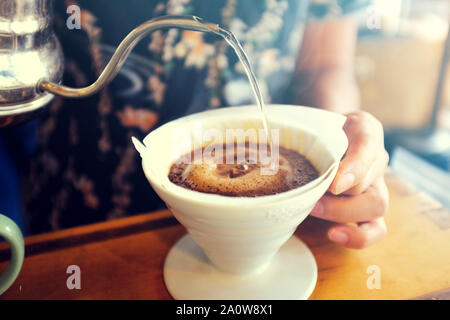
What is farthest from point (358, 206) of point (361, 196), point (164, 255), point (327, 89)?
point (327, 89)

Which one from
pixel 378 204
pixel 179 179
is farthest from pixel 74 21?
pixel 378 204

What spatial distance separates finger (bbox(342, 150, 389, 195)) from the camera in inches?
24.1

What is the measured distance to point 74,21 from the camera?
2.81ft

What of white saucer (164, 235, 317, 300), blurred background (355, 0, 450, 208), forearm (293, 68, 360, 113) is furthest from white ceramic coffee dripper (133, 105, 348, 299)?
blurred background (355, 0, 450, 208)

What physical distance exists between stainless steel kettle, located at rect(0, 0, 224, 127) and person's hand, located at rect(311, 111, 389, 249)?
269mm

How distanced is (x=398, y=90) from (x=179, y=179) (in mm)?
2641

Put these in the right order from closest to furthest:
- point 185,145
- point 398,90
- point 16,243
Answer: point 16,243 → point 185,145 → point 398,90

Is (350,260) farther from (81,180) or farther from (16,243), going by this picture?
(81,180)

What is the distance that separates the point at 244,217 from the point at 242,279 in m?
0.20

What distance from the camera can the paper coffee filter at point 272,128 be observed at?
21.8 inches

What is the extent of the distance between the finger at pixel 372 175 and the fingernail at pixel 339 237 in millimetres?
67

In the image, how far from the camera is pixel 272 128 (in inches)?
25.3

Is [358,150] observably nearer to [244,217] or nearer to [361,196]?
[361,196]

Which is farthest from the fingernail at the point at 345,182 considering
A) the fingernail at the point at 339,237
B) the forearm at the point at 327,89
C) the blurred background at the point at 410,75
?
the blurred background at the point at 410,75
